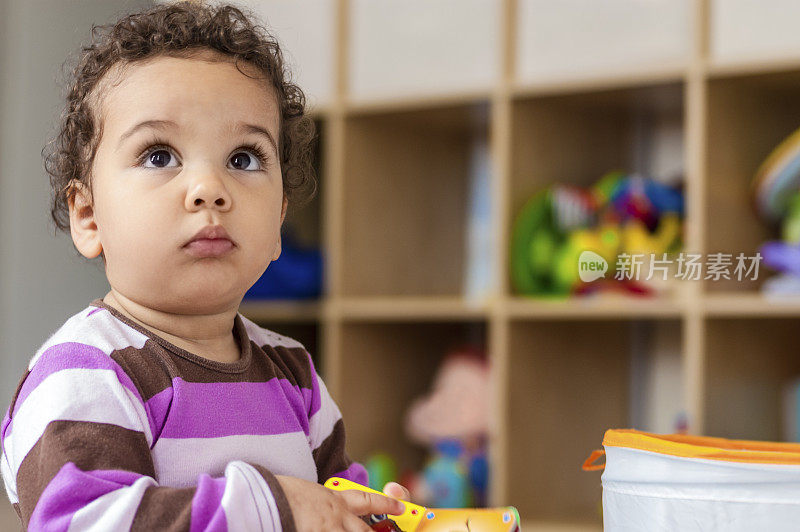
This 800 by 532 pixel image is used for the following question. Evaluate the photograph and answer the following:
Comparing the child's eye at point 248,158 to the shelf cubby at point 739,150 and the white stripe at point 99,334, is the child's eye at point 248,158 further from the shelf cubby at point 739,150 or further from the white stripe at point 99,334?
the shelf cubby at point 739,150

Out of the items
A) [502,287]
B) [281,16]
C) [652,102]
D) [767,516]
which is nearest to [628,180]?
[652,102]

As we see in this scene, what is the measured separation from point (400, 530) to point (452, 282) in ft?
5.08

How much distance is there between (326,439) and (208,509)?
226 mm

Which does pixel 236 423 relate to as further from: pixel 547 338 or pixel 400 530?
pixel 547 338

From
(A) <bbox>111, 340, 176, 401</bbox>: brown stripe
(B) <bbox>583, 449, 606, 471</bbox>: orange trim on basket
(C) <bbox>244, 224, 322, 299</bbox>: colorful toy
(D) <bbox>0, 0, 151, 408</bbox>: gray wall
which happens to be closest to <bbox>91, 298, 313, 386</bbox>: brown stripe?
(A) <bbox>111, 340, 176, 401</bbox>: brown stripe

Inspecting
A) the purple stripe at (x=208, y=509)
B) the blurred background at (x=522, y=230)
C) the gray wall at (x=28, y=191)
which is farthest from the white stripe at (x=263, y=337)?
the gray wall at (x=28, y=191)

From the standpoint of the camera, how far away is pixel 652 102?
1862mm

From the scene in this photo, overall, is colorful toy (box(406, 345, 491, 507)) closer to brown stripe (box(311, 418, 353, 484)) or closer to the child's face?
brown stripe (box(311, 418, 353, 484))

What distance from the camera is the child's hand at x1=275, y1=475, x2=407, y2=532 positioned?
0.60m

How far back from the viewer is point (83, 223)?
2.48 feet

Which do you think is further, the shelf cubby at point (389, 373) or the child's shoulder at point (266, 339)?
the shelf cubby at point (389, 373)

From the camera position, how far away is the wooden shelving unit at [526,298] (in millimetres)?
1631

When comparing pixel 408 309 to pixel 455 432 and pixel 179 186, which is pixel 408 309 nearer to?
pixel 455 432

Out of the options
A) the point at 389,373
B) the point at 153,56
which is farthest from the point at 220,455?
the point at 389,373
